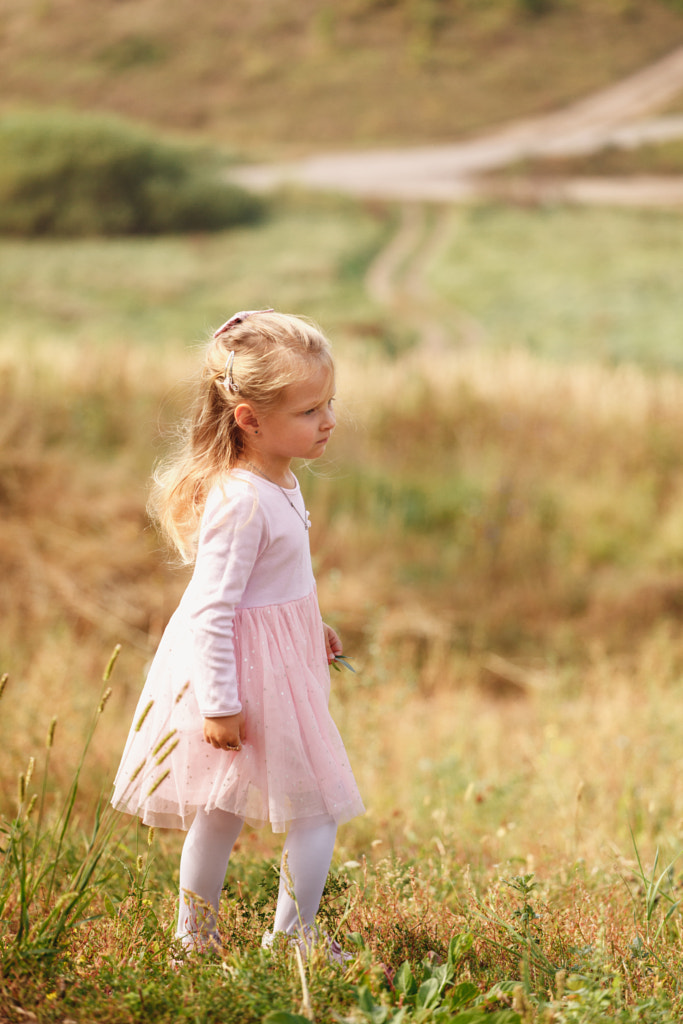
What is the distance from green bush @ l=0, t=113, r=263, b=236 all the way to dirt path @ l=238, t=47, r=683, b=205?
574 mm

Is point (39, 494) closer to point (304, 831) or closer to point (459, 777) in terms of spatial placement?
point (459, 777)

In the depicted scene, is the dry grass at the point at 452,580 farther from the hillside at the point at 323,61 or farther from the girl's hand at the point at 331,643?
the hillside at the point at 323,61

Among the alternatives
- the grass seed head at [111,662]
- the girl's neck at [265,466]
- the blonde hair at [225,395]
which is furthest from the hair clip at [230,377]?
the grass seed head at [111,662]

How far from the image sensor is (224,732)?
1783 millimetres

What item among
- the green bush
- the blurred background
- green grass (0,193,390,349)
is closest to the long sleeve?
the blurred background

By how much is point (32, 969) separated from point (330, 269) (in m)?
9.50

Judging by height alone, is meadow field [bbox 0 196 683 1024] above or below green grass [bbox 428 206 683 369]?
below

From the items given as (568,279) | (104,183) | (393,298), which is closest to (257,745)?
(393,298)

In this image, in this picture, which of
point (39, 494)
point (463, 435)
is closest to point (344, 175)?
point (463, 435)

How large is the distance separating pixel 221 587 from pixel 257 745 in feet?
1.08

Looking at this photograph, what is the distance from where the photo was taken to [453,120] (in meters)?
10.8

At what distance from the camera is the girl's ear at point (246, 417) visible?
1922mm

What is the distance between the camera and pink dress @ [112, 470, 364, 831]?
1.82 meters

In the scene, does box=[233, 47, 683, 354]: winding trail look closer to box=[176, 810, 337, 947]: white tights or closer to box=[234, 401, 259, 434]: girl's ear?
box=[234, 401, 259, 434]: girl's ear
